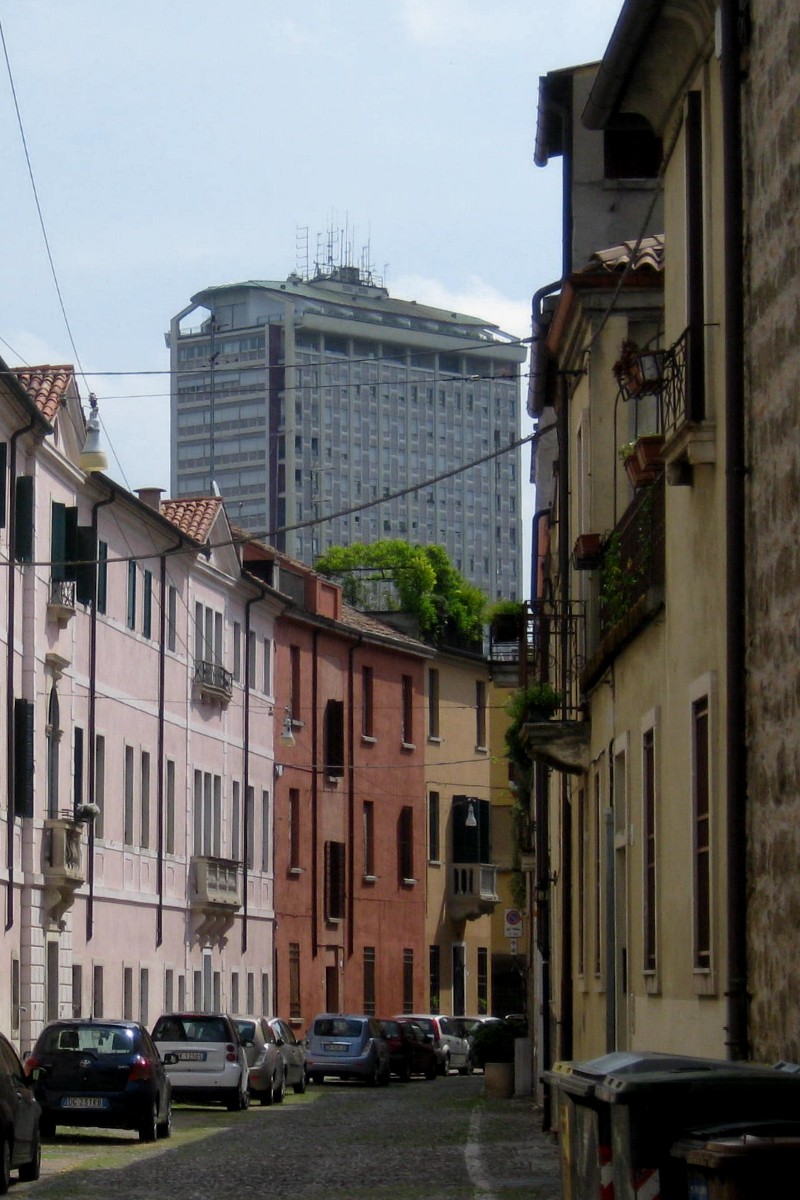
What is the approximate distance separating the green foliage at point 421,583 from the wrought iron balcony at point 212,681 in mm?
18902

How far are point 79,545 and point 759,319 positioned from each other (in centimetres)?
3039

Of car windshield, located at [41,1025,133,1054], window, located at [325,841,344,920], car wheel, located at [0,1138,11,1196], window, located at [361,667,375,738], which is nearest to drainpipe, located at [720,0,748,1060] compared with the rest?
car wheel, located at [0,1138,11,1196]

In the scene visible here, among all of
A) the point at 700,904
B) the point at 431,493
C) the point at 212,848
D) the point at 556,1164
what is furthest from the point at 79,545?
the point at 431,493

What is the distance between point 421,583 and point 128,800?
36.7 m

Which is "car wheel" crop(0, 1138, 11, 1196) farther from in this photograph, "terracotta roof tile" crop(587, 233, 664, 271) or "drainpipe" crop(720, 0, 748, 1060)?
"terracotta roof tile" crop(587, 233, 664, 271)

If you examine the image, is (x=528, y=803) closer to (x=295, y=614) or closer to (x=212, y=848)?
(x=212, y=848)

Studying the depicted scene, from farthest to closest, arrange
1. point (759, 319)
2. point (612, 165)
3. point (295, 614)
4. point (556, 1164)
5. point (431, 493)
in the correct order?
point (431, 493) → point (295, 614) → point (556, 1164) → point (612, 165) → point (759, 319)

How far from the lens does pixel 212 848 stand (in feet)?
171

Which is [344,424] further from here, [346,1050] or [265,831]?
[346,1050]

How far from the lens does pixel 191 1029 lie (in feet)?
113

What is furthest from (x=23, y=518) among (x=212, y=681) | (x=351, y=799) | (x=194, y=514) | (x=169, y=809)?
(x=351, y=799)

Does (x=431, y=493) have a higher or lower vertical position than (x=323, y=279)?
lower

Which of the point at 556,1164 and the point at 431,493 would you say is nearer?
the point at 556,1164

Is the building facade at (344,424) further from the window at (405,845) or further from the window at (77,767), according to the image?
the window at (77,767)
